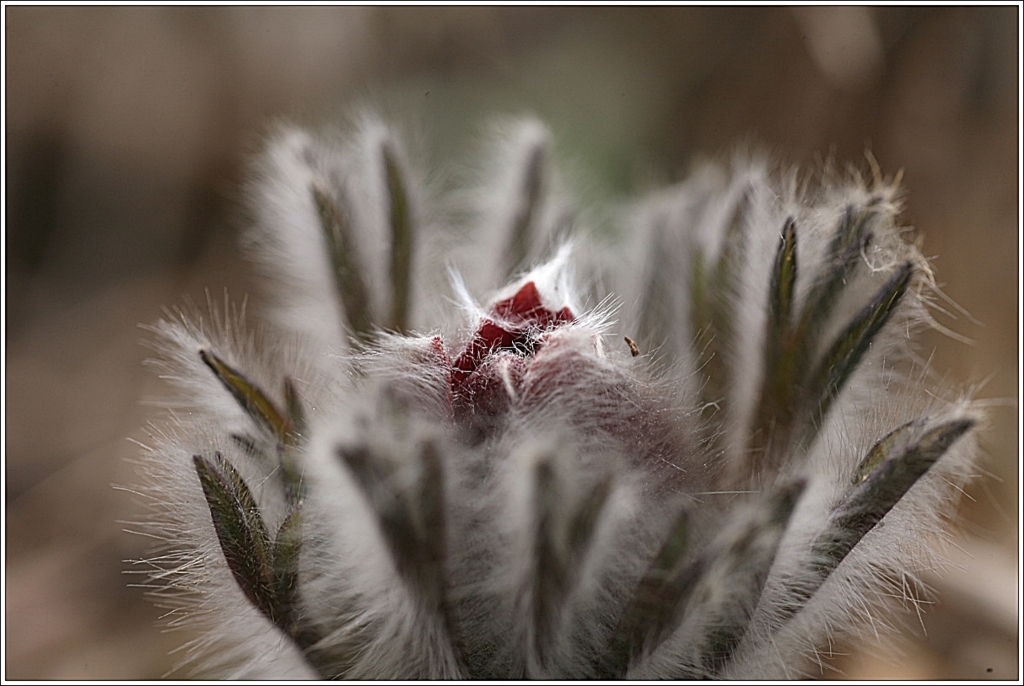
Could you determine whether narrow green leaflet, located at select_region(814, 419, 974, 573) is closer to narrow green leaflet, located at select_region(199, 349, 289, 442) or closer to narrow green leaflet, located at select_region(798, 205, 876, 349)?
narrow green leaflet, located at select_region(798, 205, 876, 349)

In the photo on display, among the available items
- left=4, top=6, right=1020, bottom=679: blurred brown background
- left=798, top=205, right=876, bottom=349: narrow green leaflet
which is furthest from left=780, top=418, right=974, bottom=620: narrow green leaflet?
left=4, top=6, right=1020, bottom=679: blurred brown background

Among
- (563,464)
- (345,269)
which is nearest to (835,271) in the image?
(563,464)

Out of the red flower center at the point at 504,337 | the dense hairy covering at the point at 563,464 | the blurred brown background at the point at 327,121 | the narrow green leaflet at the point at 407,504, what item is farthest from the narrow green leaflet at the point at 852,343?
the blurred brown background at the point at 327,121

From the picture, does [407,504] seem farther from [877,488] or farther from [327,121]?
[327,121]

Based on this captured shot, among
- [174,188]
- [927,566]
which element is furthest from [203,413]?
[174,188]

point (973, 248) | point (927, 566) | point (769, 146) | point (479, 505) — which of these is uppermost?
point (769, 146)

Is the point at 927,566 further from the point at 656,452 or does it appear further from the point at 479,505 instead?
the point at 479,505

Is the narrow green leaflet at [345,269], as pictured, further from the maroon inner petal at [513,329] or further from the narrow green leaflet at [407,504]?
the narrow green leaflet at [407,504]
